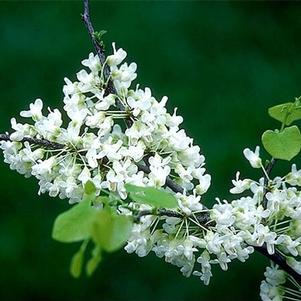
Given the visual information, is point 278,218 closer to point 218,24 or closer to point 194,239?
point 194,239

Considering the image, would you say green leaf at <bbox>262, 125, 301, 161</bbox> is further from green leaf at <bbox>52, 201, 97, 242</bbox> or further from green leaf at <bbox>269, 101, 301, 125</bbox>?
green leaf at <bbox>52, 201, 97, 242</bbox>

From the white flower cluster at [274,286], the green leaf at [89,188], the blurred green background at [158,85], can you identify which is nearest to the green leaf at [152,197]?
the green leaf at [89,188]

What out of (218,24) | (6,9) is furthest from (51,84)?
(218,24)

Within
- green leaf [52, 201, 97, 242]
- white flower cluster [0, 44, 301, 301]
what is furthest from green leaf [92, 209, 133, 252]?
white flower cluster [0, 44, 301, 301]

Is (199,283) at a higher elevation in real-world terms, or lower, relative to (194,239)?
higher

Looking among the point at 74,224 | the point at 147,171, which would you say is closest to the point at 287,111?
the point at 147,171

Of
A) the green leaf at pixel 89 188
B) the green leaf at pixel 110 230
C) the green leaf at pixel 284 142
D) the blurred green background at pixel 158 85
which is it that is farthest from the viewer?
the blurred green background at pixel 158 85

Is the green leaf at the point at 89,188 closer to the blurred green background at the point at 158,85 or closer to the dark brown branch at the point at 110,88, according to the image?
the dark brown branch at the point at 110,88
